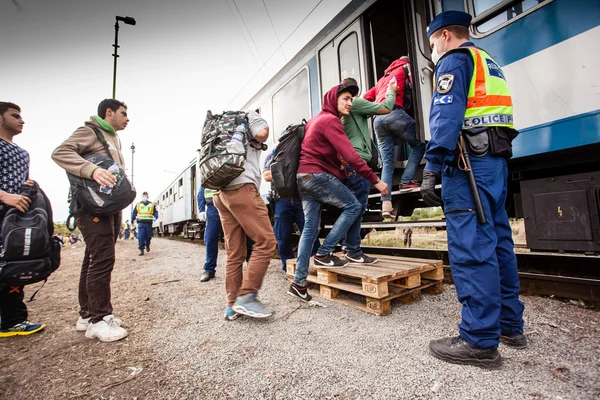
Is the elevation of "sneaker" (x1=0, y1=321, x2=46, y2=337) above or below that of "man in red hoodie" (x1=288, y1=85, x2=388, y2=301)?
below

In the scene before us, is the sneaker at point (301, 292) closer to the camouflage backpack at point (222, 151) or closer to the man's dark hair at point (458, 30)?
the camouflage backpack at point (222, 151)

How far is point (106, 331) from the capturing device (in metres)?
2.26

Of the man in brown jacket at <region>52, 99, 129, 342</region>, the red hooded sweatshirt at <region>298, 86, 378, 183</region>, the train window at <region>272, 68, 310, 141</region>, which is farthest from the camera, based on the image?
the train window at <region>272, 68, 310, 141</region>

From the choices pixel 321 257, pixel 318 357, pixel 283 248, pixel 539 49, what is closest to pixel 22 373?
pixel 318 357

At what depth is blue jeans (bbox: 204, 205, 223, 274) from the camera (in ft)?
14.5

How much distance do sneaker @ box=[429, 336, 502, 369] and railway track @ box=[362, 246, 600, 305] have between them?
1.56 m

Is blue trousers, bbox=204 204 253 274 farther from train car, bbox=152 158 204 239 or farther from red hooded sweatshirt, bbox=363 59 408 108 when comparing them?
train car, bbox=152 158 204 239

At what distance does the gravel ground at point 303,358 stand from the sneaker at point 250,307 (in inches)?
3.7

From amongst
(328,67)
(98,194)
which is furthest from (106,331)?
(328,67)

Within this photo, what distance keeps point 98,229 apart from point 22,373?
3.27ft

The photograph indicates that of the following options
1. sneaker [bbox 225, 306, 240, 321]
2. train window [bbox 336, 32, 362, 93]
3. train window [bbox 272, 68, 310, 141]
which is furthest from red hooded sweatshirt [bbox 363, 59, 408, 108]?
sneaker [bbox 225, 306, 240, 321]

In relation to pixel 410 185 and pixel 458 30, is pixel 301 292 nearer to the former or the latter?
pixel 410 185

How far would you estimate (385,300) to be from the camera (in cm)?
239

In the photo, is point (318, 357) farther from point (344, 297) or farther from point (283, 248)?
point (283, 248)
